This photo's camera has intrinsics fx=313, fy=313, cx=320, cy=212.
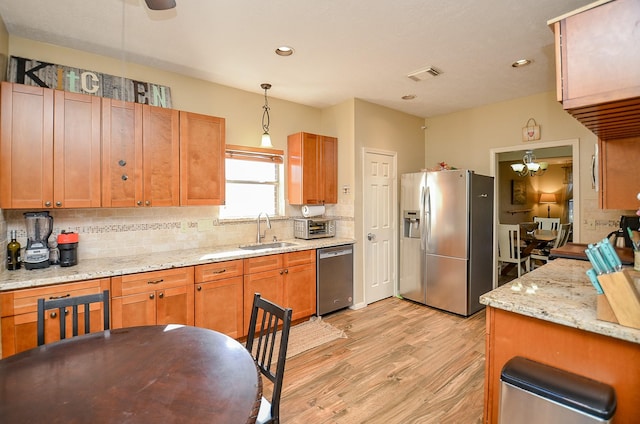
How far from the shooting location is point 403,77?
3373mm

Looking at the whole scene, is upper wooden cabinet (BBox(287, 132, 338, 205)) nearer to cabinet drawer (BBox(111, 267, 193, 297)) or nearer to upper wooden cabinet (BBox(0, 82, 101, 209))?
cabinet drawer (BBox(111, 267, 193, 297))

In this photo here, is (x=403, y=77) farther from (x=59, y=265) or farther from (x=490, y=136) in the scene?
(x=59, y=265)

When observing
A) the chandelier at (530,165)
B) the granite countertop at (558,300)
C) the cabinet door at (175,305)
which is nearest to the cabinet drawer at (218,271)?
the cabinet door at (175,305)

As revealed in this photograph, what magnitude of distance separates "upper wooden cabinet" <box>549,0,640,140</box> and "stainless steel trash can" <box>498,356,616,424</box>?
3.91 ft

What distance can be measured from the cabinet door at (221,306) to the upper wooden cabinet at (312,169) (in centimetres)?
140

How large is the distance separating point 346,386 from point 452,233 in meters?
2.32

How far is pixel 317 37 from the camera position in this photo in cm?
253

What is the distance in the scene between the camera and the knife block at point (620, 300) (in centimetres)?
123

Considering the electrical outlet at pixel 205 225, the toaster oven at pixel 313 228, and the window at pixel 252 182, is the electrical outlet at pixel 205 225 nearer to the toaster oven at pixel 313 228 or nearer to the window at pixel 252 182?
the window at pixel 252 182

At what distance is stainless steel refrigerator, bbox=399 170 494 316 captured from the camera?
3.80 meters

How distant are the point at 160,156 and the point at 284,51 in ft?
4.77

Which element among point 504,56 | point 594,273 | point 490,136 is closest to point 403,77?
point 504,56

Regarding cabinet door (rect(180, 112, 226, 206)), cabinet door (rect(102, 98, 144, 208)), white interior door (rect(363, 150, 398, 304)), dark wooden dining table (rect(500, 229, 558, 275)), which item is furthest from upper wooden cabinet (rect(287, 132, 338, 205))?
dark wooden dining table (rect(500, 229, 558, 275))

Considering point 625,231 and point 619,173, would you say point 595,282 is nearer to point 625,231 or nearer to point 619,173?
point 619,173
